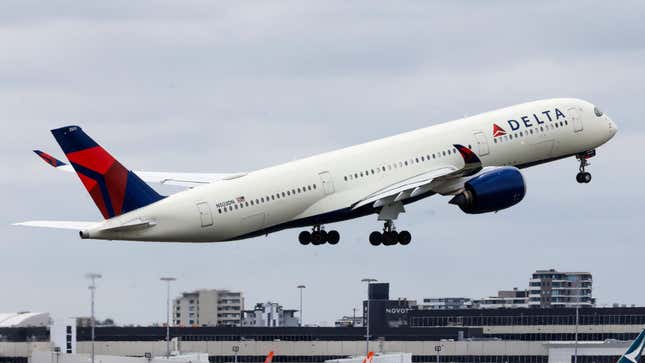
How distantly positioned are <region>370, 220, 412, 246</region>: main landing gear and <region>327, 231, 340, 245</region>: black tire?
2452 millimetres

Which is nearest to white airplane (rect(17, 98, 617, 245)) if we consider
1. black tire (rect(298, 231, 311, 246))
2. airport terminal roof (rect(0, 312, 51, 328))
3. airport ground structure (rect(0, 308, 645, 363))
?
black tire (rect(298, 231, 311, 246))

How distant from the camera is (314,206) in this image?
3716 inches

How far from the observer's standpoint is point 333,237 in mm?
100875

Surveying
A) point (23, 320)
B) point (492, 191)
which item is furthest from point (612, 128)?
point (23, 320)

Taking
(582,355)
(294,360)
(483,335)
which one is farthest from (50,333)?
(483,335)

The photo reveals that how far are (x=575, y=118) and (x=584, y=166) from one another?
6221 mm

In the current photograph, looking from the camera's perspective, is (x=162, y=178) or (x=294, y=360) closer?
(x=162, y=178)

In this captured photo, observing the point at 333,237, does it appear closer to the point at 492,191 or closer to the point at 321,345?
the point at 492,191

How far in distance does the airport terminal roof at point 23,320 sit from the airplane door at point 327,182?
30.4 m

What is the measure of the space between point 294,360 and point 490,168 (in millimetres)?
66537

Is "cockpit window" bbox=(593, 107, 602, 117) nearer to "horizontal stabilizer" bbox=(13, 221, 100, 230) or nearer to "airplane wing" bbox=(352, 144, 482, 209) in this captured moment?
"airplane wing" bbox=(352, 144, 482, 209)

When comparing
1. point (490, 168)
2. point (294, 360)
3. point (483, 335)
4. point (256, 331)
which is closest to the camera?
point (490, 168)

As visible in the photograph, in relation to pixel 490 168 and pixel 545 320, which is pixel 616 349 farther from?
pixel 490 168

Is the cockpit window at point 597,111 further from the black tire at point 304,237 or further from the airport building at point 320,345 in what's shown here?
the airport building at point 320,345
